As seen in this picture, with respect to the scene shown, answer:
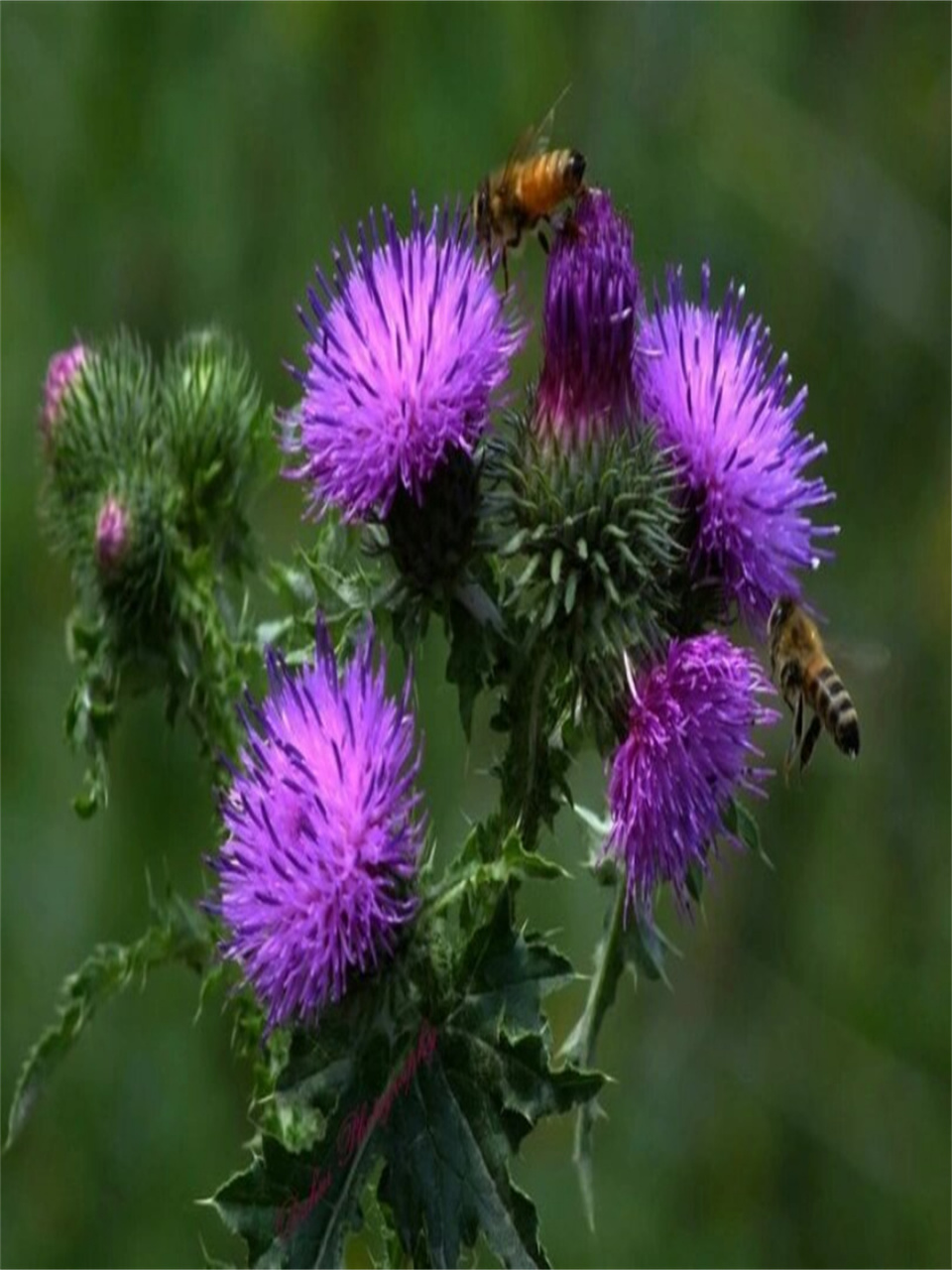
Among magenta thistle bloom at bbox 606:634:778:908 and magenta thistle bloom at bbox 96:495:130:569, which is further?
magenta thistle bloom at bbox 96:495:130:569

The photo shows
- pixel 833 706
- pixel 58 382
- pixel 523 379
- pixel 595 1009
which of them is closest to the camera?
pixel 595 1009

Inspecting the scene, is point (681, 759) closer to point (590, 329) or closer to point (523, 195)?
point (590, 329)

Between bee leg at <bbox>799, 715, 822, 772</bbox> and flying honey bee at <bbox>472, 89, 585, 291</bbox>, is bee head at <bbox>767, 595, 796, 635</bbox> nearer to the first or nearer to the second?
bee leg at <bbox>799, 715, 822, 772</bbox>

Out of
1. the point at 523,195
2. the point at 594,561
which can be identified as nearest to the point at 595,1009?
the point at 594,561

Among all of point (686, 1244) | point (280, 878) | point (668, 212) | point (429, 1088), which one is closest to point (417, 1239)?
point (429, 1088)

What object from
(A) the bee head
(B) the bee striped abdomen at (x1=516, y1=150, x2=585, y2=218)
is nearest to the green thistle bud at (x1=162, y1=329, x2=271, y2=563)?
(B) the bee striped abdomen at (x1=516, y1=150, x2=585, y2=218)

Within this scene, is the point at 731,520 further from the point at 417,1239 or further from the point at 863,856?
the point at 863,856
